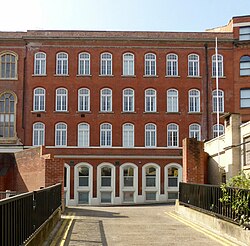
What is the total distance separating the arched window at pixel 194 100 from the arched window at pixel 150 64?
13.6 ft

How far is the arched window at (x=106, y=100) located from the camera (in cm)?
4870

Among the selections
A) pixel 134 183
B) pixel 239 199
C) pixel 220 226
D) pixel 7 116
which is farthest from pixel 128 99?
pixel 239 199

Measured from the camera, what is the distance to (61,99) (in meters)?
48.7

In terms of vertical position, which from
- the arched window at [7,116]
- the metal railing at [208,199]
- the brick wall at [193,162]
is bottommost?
the metal railing at [208,199]

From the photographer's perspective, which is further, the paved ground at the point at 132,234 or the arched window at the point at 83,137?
the arched window at the point at 83,137

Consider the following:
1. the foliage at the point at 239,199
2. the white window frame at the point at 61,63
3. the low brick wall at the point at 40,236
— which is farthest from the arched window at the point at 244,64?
the low brick wall at the point at 40,236

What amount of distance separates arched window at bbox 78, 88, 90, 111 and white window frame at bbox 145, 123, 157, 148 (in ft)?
19.8

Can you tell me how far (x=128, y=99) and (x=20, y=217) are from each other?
130 ft

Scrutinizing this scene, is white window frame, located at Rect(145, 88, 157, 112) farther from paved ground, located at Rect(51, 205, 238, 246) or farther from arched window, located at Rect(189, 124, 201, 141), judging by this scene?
paved ground, located at Rect(51, 205, 238, 246)

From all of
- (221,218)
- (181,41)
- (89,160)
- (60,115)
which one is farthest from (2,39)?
(221,218)

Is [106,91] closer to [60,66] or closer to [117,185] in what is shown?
[60,66]

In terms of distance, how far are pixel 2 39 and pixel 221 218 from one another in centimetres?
3733

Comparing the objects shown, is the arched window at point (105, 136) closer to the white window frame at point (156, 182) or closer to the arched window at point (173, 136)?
the white window frame at point (156, 182)

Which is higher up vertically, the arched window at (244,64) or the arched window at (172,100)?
the arched window at (244,64)
